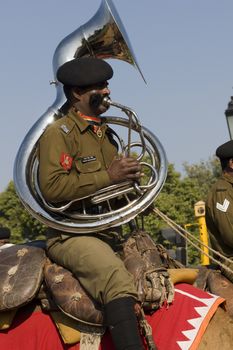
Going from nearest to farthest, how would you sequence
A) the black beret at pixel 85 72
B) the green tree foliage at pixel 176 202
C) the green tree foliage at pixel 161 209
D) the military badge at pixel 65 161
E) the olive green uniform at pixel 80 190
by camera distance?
the olive green uniform at pixel 80 190 < the military badge at pixel 65 161 < the black beret at pixel 85 72 < the green tree foliage at pixel 176 202 < the green tree foliage at pixel 161 209

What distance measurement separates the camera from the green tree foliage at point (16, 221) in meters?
30.7

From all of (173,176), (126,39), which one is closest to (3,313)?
(126,39)

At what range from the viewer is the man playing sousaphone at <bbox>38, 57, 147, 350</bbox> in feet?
16.9

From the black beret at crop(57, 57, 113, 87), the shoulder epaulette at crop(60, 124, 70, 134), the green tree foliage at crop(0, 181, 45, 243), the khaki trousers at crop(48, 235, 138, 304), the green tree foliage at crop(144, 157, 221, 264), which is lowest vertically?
the green tree foliage at crop(144, 157, 221, 264)

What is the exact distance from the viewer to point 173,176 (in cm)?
3491

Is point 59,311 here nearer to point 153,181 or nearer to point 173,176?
point 153,181

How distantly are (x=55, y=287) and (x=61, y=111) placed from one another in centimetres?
167

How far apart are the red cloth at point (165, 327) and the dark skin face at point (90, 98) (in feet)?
4.66

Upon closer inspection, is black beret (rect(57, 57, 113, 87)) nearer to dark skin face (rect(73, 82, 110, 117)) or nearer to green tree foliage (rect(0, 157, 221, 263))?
dark skin face (rect(73, 82, 110, 117))

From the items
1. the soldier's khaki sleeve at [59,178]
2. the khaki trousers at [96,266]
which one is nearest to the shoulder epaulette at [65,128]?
the soldier's khaki sleeve at [59,178]

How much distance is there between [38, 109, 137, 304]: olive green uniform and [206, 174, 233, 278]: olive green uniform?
1.45 meters

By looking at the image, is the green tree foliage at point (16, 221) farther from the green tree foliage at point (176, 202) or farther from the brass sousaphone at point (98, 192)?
the brass sousaphone at point (98, 192)

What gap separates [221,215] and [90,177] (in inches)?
74.2

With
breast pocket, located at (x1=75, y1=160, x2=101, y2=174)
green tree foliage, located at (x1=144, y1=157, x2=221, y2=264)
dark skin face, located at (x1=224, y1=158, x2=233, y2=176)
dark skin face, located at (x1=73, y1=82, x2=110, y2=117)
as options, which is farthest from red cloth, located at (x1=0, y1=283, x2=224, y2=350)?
green tree foliage, located at (x1=144, y1=157, x2=221, y2=264)
